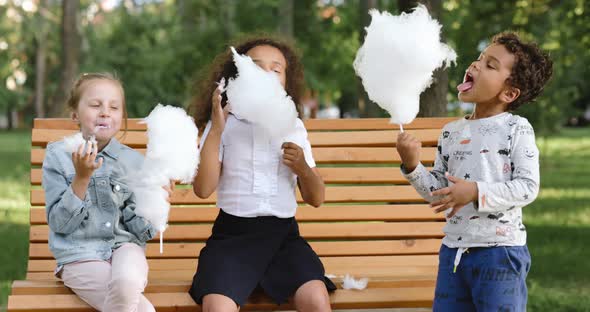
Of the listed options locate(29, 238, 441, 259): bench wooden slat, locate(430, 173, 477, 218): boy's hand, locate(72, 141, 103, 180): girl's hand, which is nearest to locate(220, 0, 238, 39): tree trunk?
locate(29, 238, 441, 259): bench wooden slat

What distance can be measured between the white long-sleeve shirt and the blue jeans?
39 millimetres

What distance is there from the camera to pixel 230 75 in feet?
13.5

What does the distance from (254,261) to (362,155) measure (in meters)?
1.16

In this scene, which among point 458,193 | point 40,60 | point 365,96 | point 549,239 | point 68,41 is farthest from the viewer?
point 40,60

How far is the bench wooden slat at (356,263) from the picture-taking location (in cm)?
429

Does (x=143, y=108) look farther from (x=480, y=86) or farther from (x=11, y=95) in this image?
(x=480, y=86)

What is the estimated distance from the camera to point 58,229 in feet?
11.5

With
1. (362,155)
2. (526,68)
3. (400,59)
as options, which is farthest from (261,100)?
(362,155)

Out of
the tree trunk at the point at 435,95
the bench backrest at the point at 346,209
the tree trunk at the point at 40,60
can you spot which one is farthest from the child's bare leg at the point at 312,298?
the tree trunk at the point at 40,60

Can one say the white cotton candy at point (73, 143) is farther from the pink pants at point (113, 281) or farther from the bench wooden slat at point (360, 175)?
the bench wooden slat at point (360, 175)

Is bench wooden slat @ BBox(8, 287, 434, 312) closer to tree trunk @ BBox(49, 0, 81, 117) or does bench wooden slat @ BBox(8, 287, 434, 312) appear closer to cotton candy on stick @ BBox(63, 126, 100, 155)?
cotton candy on stick @ BBox(63, 126, 100, 155)

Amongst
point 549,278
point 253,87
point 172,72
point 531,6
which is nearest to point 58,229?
point 253,87

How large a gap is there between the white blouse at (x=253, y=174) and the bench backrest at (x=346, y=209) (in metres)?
0.60

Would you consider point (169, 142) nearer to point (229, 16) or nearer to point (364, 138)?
point (364, 138)
